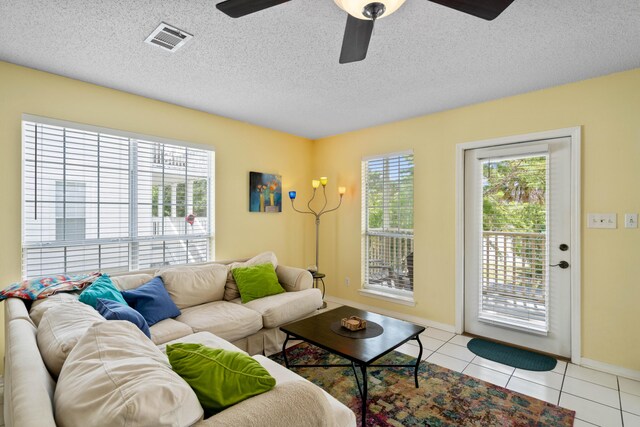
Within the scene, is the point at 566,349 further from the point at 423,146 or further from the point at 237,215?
the point at 237,215

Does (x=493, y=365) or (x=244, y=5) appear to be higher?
(x=244, y=5)

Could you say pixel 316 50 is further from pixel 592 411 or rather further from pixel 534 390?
pixel 592 411

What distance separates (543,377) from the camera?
2.58 metres

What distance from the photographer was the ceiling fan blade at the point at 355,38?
163 centimetres

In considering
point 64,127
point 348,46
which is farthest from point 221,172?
point 348,46

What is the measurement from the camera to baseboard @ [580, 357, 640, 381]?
8.37 feet

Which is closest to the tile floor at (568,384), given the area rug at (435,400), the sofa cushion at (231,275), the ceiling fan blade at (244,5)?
the area rug at (435,400)

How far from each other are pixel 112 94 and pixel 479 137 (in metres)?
3.70

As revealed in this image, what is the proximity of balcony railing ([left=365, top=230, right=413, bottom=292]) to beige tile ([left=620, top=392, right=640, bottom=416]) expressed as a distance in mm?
2007

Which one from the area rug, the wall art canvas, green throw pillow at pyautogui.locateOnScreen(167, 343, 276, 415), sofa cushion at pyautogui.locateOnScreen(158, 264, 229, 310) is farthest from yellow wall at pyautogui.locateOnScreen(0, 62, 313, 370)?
green throw pillow at pyautogui.locateOnScreen(167, 343, 276, 415)

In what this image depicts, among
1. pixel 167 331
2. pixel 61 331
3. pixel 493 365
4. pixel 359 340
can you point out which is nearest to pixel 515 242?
pixel 493 365

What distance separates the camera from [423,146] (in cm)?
→ 376

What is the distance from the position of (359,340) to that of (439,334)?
5.44 ft

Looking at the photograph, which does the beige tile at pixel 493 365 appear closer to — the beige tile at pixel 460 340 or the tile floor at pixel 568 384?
the tile floor at pixel 568 384
